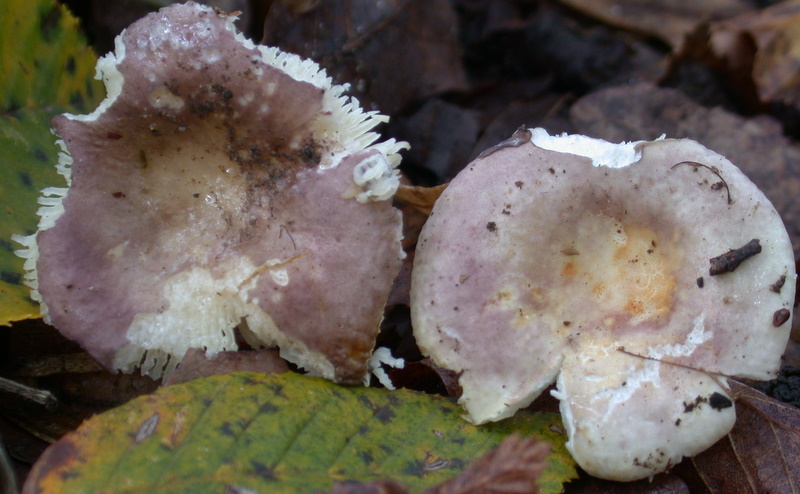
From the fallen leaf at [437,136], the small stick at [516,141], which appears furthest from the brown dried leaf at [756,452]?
the fallen leaf at [437,136]

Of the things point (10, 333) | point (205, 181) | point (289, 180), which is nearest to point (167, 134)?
point (205, 181)

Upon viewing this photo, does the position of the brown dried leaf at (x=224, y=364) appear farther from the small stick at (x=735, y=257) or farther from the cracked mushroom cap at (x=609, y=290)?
the small stick at (x=735, y=257)

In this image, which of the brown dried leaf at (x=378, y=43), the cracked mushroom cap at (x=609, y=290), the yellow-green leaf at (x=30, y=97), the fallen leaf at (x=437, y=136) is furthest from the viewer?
the fallen leaf at (x=437, y=136)

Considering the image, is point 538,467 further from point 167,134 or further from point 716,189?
point 167,134

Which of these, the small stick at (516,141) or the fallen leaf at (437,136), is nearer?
the small stick at (516,141)

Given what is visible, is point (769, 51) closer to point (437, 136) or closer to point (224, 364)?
point (437, 136)

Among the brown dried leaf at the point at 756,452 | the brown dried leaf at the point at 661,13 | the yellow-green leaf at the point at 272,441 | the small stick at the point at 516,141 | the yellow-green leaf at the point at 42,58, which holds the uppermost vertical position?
the yellow-green leaf at the point at 42,58

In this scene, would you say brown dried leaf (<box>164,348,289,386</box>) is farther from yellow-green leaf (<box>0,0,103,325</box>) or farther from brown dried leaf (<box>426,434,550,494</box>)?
brown dried leaf (<box>426,434,550,494</box>)
